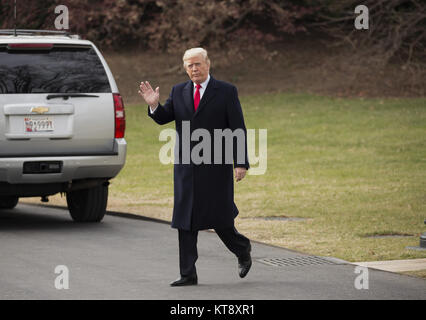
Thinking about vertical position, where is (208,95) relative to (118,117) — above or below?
above

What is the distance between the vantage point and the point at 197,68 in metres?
8.48

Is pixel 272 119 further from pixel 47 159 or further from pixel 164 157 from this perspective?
pixel 47 159

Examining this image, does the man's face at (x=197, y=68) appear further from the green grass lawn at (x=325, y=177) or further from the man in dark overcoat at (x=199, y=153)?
the green grass lawn at (x=325, y=177)

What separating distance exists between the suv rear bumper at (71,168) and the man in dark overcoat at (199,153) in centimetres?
322

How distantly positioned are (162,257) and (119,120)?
232cm

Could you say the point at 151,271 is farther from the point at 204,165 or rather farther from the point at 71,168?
the point at 71,168

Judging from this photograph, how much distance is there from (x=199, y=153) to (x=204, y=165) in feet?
0.46

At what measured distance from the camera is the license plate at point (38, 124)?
11438mm

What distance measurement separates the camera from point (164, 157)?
875 inches

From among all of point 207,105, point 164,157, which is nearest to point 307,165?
point 164,157

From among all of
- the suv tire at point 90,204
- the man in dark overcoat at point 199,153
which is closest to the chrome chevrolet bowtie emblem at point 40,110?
the suv tire at point 90,204

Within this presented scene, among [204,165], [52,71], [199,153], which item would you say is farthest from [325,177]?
[199,153]

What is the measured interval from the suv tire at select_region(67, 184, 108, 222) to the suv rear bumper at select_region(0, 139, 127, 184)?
526 millimetres

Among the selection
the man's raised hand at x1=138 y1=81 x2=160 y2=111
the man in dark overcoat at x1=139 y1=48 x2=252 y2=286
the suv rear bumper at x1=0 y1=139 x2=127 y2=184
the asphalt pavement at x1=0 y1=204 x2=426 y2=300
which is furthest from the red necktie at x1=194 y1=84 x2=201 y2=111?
the suv rear bumper at x1=0 y1=139 x2=127 y2=184
